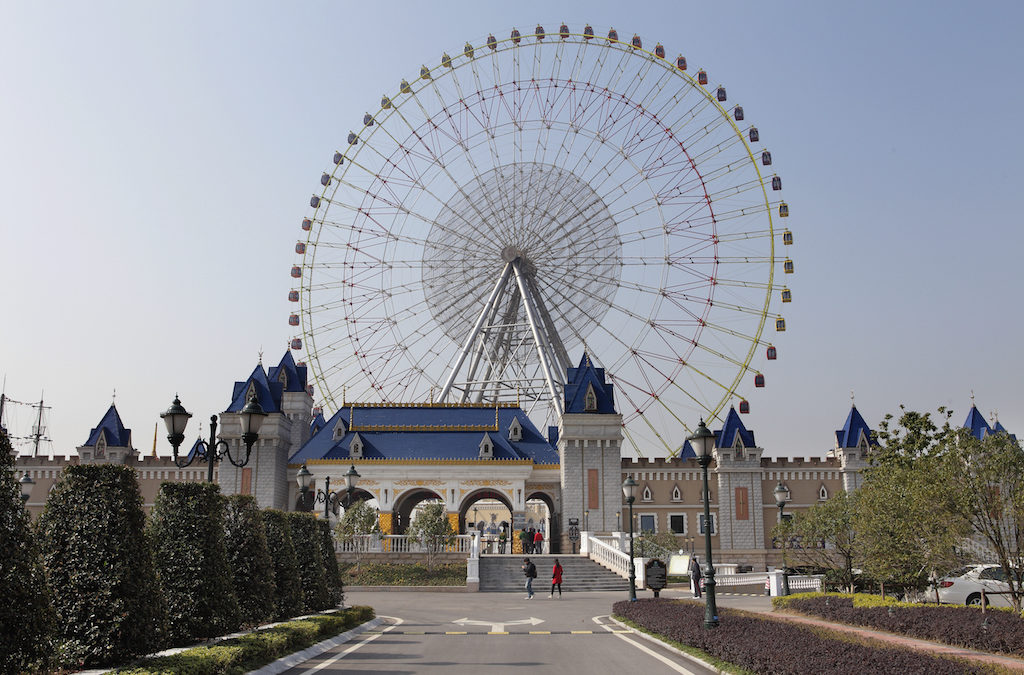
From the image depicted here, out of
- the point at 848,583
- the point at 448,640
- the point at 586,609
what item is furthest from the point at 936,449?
the point at 448,640

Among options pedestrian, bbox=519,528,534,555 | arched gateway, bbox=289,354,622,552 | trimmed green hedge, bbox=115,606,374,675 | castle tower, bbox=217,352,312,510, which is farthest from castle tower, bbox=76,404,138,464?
trimmed green hedge, bbox=115,606,374,675

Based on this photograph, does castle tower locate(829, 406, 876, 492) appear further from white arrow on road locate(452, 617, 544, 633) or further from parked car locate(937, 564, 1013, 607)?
white arrow on road locate(452, 617, 544, 633)

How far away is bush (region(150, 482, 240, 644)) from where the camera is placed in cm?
1588

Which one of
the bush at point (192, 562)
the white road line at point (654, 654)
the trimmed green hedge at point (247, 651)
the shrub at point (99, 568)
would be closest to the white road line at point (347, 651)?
the trimmed green hedge at point (247, 651)

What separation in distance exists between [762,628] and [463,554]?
3392 cm

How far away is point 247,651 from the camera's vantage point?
563 inches

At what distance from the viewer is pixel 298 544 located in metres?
24.4

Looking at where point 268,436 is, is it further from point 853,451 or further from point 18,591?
point 18,591

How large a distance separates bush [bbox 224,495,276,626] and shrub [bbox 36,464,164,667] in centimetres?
523

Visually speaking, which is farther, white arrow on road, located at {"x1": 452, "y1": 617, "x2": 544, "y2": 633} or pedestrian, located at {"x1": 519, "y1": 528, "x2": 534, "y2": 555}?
pedestrian, located at {"x1": 519, "y1": 528, "x2": 534, "y2": 555}

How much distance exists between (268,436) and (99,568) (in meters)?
49.7

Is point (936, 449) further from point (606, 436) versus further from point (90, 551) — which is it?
point (606, 436)

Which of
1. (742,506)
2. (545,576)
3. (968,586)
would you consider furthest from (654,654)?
(742,506)

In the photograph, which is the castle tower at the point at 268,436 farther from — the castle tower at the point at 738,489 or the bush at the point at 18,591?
the bush at the point at 18,591
